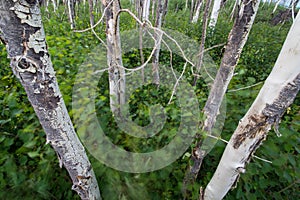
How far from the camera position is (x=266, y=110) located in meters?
0.82

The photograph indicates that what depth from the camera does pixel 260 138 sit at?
898mm

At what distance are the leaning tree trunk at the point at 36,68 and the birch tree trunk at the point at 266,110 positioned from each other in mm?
920

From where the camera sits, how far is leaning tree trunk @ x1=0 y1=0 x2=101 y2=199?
65 centimetres

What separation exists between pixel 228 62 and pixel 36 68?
1.16 meters

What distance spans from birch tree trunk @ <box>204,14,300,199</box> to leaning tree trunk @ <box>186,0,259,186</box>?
488mm

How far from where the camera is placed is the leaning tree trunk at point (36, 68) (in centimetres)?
65

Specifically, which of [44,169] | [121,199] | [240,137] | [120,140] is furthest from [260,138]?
[44,169]

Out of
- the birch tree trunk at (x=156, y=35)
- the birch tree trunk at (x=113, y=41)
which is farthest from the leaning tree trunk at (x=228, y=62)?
the birch tree trunk at (x=156, y=35)

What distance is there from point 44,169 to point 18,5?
1.23m

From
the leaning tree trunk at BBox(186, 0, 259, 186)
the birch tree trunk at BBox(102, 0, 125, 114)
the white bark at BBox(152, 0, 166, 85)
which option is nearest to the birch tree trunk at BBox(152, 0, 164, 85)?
the white bark at BBox(152, 0, 166, 85)

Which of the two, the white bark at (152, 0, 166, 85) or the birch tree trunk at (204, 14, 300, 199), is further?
Answer: the white bark at (152, 0, 166, 85)

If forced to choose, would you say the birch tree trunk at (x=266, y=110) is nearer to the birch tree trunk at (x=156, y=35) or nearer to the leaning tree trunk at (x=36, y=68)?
the leaning tree trunk at (x=36, y=68)

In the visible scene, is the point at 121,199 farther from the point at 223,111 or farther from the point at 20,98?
the point at 20,98

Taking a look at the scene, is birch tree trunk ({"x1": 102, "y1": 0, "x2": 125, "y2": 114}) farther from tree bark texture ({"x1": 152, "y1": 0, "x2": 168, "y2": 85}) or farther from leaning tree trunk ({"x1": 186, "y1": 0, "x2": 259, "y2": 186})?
tree bark texture ({"x1": 152, "y1": 0, "x2": 168, "y2": 85})
